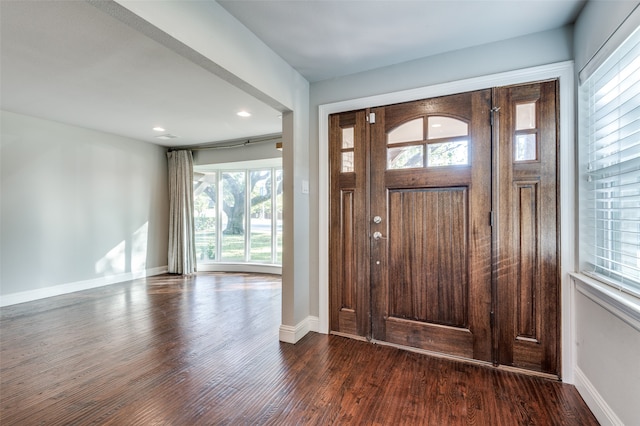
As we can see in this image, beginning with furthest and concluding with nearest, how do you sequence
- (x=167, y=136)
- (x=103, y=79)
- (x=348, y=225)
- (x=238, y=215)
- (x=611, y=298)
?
(x=238, y=215) < (x=167, y=136) < (x=103, y=79) < (x=348, y=225) < (x=611, y=298)

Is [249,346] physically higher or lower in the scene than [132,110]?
lower

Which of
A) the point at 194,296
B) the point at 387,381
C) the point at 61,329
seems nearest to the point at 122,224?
the point at 194,296

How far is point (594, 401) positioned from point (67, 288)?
6.10 meters

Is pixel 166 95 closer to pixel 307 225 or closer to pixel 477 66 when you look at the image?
pixel 307 225

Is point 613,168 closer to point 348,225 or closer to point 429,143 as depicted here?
point 429,143

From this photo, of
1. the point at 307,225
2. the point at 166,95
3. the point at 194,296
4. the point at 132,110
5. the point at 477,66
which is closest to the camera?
the point at 477,66

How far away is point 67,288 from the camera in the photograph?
172 inches

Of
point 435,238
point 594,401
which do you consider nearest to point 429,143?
point 435,238

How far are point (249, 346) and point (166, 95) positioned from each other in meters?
2.84

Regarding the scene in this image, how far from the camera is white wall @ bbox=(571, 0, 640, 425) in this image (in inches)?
53.3

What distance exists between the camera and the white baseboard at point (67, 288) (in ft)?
12.6

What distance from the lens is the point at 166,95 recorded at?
3.22 metres

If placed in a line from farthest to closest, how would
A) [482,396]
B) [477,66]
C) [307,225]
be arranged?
[307,225]
[477,66]
[482,396]

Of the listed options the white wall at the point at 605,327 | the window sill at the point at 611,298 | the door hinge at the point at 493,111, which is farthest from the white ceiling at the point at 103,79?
the window sill at the point at 611,298
